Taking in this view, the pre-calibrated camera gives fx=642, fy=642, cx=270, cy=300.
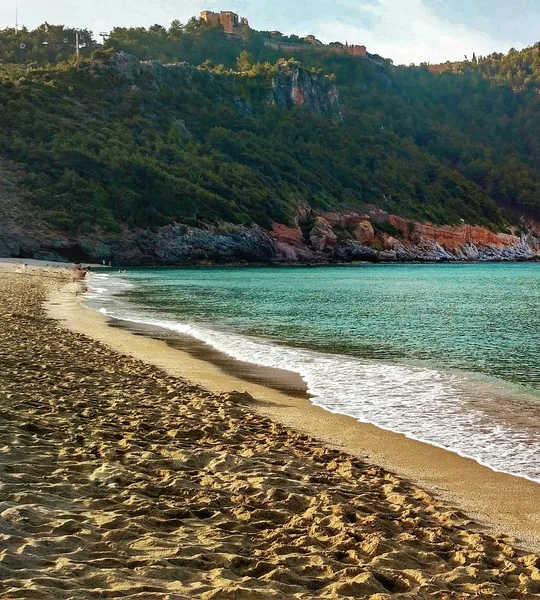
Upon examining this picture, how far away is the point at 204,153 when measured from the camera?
431 ft

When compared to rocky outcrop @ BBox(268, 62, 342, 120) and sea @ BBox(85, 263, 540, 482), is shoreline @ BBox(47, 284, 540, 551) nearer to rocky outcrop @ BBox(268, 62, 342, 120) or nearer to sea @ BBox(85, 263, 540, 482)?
sea @ BBox(85, 263, 540, 482)

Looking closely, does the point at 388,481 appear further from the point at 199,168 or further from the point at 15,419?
the point at 199,168

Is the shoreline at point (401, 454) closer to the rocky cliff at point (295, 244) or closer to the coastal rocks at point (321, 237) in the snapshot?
the rocky cliff at point (295, 244)

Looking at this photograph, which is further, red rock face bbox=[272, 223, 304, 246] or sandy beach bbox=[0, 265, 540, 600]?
red rock face bbox=[272, 223, 304, 246]

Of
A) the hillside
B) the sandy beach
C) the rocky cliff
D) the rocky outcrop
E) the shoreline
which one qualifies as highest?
the rocky outcrop

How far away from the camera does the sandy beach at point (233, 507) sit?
168 inches

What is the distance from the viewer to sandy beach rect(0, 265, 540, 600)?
4258mm

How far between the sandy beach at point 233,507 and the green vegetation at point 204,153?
87.8 meters

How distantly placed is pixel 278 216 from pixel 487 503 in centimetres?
10551

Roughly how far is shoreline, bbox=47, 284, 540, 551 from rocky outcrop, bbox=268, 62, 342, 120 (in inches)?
6143

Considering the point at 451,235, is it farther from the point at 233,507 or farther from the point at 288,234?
the point at 233,507

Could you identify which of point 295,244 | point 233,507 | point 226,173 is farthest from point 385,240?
point 233,507

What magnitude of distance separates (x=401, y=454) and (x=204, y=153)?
12802 centimetres

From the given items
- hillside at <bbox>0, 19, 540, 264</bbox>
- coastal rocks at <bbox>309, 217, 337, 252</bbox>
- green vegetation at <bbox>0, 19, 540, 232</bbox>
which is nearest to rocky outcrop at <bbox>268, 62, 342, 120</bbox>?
hillside at <bbox>0, 19, 540, 264</bbox>
